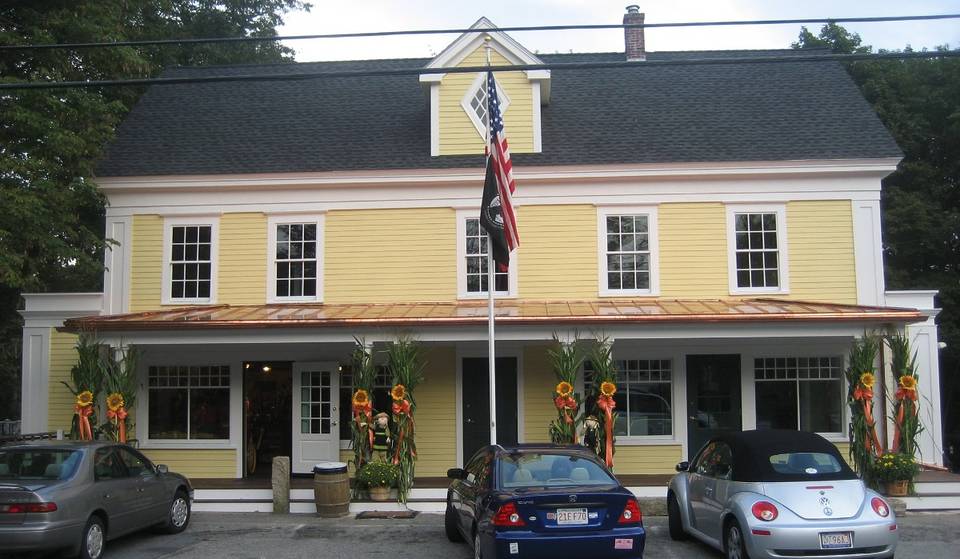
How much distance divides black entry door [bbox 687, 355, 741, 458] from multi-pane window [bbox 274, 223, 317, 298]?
777 centimetres

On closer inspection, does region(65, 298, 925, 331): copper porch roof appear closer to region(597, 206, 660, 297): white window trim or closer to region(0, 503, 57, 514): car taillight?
region(597, 206, 660, 297): white window trim

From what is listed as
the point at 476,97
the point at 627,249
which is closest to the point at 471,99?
the point at 476,97

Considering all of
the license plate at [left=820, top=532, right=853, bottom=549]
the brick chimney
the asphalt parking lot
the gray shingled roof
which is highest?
the brick chimney

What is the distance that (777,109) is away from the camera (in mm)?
19000

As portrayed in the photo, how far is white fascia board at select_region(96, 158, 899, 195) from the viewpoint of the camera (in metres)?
17.2

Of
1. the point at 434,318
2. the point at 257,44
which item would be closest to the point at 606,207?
the point at 434,318

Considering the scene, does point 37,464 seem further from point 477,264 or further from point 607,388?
point 477,264

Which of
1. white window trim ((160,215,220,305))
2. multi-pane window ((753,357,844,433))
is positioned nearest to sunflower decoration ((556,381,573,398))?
multi-pane window ((753,357,844,433))

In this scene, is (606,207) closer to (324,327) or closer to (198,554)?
(324,327)

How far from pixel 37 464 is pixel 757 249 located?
43.2ft

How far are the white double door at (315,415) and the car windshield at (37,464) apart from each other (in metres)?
7.14

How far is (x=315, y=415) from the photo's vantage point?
57.3ft

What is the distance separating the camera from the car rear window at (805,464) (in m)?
9.37

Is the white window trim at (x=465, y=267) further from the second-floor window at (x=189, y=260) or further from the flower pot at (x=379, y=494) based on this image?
the second-floor window at (x=189, y=260)
